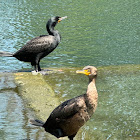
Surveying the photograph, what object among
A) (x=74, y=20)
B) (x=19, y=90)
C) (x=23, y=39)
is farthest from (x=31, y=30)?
(x=19, y=90)

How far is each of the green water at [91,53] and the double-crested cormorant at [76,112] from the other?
422 mm

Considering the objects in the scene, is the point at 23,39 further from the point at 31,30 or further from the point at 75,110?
the point at 75,110

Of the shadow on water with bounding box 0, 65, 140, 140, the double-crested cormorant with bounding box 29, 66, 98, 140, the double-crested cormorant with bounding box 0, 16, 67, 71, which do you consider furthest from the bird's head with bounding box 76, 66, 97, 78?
the double-crested cormorant with bounding box 0, 16, 67, 71

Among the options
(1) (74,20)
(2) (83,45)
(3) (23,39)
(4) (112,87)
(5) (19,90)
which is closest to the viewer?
(5) (19,90)

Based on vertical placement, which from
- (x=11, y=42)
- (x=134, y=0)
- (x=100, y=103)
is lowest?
(x=100, y=103)

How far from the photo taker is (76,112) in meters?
4.05

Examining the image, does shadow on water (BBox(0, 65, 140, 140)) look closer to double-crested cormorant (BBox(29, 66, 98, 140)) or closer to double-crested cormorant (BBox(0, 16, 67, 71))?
double-crested cormorant (BBox(29, 66, 98, 140))

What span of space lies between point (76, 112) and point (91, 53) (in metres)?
6.93

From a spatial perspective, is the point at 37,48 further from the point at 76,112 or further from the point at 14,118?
the point at 76,112

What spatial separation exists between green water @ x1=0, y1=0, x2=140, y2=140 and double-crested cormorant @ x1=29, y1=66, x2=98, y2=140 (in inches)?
16.6

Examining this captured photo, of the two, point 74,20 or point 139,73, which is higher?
point 74,20

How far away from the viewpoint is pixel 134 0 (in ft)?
70.9

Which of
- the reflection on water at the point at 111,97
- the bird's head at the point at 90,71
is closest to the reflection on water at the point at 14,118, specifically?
the reflection on water at the point at 111,97

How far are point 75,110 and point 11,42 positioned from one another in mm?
8548
